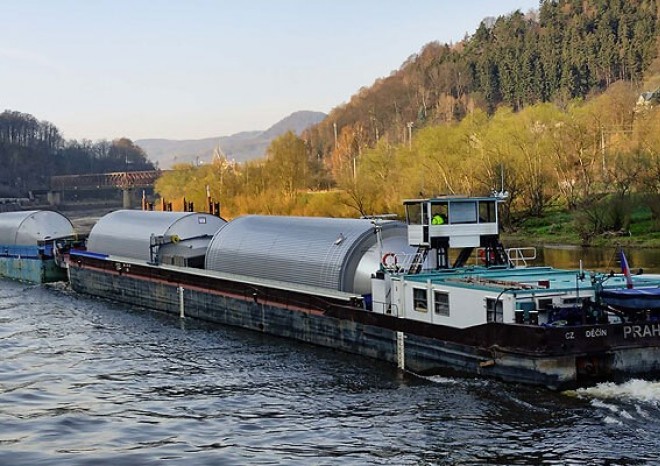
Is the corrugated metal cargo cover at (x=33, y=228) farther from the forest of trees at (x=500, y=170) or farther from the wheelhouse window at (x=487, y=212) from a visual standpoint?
the wheelhouse window at (x=487, y=212)

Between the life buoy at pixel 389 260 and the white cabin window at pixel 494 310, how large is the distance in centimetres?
525

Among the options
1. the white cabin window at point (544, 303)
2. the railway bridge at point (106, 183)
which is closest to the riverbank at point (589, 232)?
the white cabin window at point (544, 303)

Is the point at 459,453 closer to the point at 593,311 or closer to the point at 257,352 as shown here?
the point at 593,311

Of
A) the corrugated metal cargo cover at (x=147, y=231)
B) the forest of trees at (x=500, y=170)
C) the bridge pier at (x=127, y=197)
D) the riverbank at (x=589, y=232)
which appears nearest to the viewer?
the corrugated metal cargo cover at (x=147, y=231)

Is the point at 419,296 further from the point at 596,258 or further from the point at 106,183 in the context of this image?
the point at 106,183

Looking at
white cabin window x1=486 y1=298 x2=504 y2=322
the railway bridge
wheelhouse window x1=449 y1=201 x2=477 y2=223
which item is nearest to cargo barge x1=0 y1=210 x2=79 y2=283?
wheelhouse window x1=449 y1=201 x2=477 y2=223

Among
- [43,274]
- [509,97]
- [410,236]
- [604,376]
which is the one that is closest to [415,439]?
[604,376]

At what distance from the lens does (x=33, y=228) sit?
→ 60281 millimetres

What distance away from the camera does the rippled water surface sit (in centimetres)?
1945

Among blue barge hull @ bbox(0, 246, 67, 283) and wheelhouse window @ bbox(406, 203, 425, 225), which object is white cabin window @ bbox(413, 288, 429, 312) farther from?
blue barge hull @ bbox(0, 246, 67, 283)

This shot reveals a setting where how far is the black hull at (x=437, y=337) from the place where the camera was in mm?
22125

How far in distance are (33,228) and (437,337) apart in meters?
42.8

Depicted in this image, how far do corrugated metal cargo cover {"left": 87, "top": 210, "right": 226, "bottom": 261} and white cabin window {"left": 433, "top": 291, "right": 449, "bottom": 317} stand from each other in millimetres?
21458

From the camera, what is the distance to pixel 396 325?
26.7m
